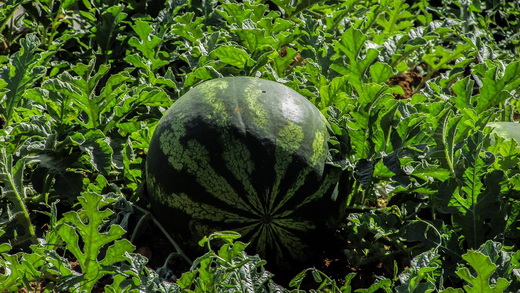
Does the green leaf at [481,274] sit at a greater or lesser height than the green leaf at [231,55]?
lesser

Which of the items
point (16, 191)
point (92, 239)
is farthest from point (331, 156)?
point (16, 191)

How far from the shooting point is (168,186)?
2.90 meters

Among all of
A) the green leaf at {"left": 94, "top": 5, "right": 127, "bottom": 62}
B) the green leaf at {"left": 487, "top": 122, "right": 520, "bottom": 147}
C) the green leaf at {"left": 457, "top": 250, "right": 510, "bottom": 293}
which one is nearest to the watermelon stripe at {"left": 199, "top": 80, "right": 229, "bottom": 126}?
the green leaf at {"left": 457, "top": 250, "right": 510, "bottom": 293}

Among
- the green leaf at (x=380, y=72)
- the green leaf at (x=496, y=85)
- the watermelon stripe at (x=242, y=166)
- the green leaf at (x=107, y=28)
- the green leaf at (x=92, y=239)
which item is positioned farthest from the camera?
the green leaf at (x=107, y=28)

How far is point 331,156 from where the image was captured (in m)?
2.95

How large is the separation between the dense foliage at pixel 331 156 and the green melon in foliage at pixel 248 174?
10cm

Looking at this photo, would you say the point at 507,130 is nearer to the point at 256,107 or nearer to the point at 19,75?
the point at 256,107

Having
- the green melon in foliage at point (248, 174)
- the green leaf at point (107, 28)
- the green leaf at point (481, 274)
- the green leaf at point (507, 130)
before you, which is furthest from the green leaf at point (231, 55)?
the green leaf at point (481, 274)

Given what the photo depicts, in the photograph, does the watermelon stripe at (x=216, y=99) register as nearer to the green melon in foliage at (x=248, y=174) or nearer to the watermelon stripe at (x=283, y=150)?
the green melon in foliage at (x=248, y=174)

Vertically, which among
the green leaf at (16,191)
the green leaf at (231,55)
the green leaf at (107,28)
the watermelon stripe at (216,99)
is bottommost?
the green leaf at (16,191)

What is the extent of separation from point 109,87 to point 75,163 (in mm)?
369

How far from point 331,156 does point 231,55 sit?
85 cm

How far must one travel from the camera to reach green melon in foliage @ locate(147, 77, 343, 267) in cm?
280

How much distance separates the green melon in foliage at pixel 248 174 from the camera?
110 inches
